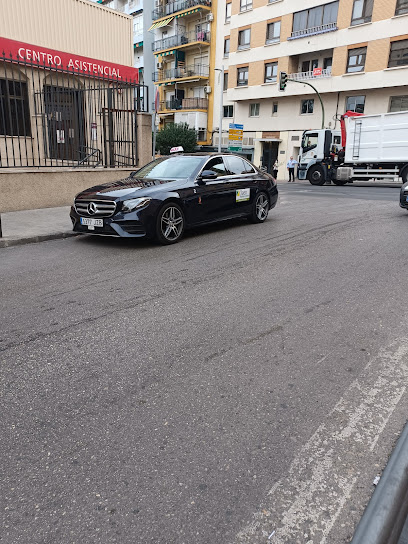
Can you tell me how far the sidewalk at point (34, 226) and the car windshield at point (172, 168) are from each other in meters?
1.92

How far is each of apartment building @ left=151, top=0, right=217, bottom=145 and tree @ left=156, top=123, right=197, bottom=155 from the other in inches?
63.1

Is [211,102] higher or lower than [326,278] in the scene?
higher

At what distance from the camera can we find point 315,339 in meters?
3.75

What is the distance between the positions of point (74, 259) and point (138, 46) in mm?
52912

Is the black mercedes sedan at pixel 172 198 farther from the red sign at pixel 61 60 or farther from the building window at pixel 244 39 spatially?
the building window at pixel 244 39

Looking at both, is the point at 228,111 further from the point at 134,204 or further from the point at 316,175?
the point at 134,204

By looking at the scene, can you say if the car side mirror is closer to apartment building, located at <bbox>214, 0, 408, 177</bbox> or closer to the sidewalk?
the sidewalk

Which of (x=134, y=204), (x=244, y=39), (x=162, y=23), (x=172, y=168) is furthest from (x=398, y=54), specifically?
(x=134, y=204)

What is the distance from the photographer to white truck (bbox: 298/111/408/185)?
71.7 feet

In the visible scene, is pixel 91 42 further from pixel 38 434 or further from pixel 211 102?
pixel 211 102

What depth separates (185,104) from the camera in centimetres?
4575

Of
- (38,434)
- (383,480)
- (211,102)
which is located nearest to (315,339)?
(383,480)

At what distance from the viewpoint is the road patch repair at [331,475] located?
189 centimetres

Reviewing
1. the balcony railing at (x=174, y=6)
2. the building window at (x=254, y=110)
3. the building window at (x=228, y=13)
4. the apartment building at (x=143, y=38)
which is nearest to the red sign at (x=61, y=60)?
the building window at (x=254, y=110)
